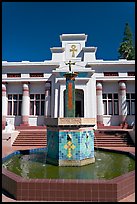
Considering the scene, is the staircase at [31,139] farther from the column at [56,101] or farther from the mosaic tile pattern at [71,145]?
the mosaic tile pattern at [71,145]

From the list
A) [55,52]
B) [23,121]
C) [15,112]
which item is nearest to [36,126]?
[23,121]

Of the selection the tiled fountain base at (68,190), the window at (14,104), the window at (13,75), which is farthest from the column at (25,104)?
the tiled fountain base at (68,190)

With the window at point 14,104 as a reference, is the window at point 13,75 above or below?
above

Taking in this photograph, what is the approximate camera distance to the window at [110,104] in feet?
67.8

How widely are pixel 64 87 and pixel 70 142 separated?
39.6ft

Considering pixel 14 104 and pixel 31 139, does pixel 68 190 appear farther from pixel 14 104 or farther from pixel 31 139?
pixel 14 104

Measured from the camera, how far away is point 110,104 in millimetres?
20750

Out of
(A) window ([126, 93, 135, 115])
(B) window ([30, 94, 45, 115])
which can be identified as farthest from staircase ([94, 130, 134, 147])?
(B) window ([30, 94, 45, 115])

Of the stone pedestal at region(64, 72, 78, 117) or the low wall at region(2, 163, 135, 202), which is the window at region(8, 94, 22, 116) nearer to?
the stone pedestal at region(64, 72, 78, 117)

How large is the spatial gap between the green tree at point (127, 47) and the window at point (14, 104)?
79.1 feet

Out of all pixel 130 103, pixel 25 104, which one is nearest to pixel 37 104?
pixel 25 104

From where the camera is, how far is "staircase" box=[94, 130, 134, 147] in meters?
13.8

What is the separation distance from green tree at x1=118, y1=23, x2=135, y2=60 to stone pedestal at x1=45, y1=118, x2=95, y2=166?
3194cm

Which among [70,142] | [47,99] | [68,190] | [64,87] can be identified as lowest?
[68,190]
